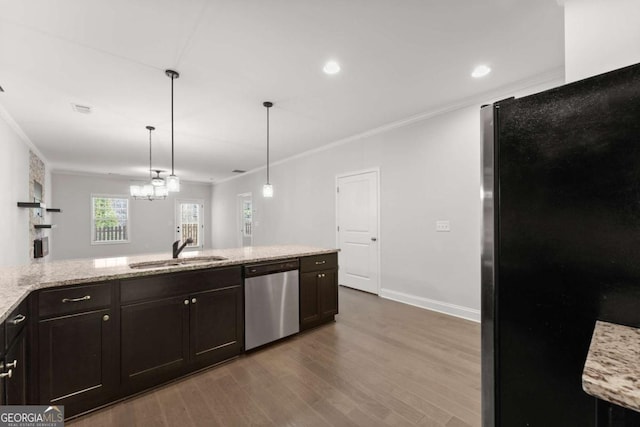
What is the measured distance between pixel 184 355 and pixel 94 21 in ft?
8.30

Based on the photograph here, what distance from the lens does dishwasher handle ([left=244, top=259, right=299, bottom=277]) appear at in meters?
2.53

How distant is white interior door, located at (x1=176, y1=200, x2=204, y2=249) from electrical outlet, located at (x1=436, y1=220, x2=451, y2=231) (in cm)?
859

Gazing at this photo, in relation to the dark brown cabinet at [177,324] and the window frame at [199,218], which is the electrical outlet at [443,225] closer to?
the dark brown cabinet at [177,324]

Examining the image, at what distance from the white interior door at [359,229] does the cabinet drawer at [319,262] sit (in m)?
1.27

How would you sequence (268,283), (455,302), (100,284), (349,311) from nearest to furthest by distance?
(100,284) → (268,283) → (455,302) → (349,311)

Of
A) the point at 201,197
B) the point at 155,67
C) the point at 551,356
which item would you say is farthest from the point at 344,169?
the point at 201,197

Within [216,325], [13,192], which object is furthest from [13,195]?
[216,325]

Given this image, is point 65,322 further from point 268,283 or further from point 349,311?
point 349,311

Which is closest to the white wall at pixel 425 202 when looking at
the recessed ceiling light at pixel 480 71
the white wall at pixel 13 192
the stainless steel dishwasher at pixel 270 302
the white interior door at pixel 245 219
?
the recessed ceiling light at pixel 480 71

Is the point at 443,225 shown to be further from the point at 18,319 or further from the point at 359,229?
the point at 18,319

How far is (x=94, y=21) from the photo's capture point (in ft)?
6.20

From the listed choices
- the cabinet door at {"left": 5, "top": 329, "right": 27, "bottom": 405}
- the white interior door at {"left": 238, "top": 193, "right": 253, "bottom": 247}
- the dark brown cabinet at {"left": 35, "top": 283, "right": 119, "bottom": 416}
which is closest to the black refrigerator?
the cabinet door at {"left": 5, "top": 329, "right": 27, "bottom": 405}

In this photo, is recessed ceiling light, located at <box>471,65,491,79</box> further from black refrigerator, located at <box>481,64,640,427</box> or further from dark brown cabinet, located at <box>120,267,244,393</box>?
dark brown cabinet, located at <box>120,267,244,393</box>

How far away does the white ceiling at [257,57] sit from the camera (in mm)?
1841
